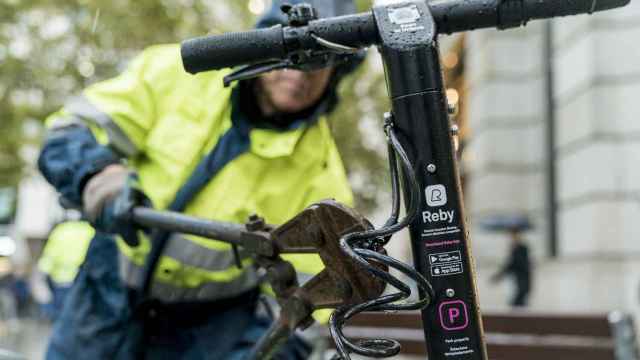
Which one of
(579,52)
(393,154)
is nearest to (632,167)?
(579,52)

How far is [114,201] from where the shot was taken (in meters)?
2.02

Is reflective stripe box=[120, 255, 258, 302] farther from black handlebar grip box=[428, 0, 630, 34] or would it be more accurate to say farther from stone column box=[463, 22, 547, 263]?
stone column box=[463, 22, 547, 263]

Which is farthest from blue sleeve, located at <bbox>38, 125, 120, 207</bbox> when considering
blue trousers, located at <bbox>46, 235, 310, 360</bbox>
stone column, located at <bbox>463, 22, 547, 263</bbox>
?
stone column, located at <bbox>463, 22, 547, 263</bbox>

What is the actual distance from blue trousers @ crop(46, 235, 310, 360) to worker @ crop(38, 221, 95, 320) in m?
0.10

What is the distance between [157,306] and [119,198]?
58cm

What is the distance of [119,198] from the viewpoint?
201 cm

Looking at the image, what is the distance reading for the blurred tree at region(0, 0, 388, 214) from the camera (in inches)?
618

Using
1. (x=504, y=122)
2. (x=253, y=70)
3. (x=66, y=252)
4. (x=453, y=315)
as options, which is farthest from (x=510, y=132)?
(x=453, y=315)

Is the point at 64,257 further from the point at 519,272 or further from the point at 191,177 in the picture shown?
the point at 519,272

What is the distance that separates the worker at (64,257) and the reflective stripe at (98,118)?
0.34 metres

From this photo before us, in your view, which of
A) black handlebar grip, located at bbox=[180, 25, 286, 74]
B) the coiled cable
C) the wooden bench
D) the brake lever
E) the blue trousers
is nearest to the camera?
the coiled cable

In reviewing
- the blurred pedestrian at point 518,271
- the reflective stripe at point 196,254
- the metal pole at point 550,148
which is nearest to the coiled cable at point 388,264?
the reflective stripe at point 196,254

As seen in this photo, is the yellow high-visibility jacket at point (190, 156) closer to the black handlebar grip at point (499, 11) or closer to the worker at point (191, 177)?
the worker at point (191, 177)

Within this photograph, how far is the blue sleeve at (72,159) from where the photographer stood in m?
2.13
